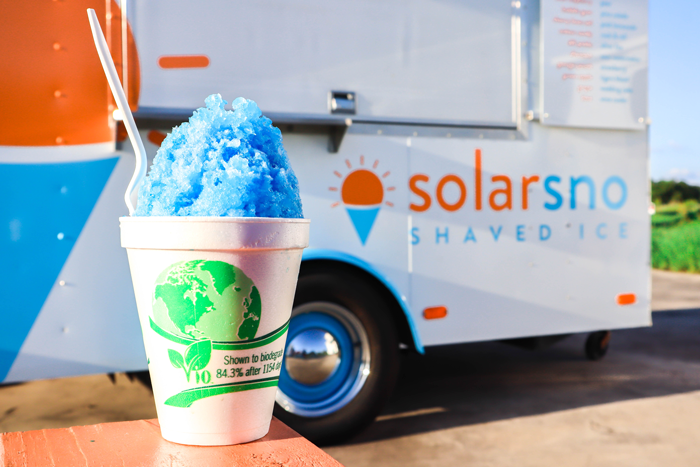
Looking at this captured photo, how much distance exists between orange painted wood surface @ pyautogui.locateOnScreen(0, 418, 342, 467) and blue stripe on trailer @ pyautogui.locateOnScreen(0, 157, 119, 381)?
4.88 ft

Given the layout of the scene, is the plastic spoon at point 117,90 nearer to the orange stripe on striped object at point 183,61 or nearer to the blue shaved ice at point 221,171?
the blue shaved ice at point 221,171

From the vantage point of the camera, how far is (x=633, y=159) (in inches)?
132

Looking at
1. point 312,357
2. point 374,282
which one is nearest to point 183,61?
point 374,282

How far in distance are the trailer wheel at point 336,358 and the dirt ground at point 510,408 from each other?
184mm

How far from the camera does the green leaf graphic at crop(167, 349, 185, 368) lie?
0.92 m

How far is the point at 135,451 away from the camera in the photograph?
937 mm

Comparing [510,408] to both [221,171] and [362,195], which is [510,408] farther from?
[221,171]

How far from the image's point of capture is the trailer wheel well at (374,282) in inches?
108

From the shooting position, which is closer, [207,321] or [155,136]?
[207,321]

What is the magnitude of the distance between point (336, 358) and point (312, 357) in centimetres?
13

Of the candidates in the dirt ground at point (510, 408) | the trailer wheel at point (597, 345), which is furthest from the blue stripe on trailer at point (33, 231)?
the trailer wheel at point (597, 345)

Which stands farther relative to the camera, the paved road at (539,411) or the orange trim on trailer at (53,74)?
the paved road at (539,411)

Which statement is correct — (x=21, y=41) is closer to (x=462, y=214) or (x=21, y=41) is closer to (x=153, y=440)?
(x=153, y=440)

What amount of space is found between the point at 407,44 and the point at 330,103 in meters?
0.52
